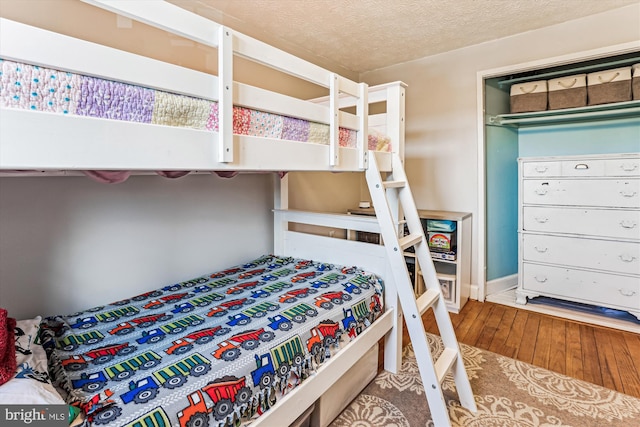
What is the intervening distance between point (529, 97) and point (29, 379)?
140 inches

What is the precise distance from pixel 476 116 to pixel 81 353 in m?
3.19

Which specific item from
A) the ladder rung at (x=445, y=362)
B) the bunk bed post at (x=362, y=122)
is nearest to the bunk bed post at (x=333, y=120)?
the bunk bed post at (x=362, y=122)

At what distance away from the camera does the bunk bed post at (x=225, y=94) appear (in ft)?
3.21

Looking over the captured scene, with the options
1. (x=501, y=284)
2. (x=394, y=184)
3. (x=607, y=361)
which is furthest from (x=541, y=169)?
(x=394, y=184)

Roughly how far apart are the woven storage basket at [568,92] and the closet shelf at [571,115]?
53 mm

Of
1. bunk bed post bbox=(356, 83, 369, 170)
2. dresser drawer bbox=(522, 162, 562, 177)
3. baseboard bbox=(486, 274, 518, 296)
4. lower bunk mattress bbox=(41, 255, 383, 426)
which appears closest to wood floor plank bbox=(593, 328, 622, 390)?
baseboard bbox=(486, 274, 518, 296)

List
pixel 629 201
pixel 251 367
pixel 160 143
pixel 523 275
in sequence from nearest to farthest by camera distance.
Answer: pixel 160 143
pixel 251 367
pixel 629 201
pixel 523 275

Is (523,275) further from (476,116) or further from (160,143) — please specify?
(160,143)

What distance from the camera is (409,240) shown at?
5.62ft

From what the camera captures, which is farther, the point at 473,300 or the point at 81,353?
the point at 473,300

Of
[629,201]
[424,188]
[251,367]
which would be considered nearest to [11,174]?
[251,367]

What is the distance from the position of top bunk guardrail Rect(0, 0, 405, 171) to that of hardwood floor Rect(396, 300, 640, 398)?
6.14 feet

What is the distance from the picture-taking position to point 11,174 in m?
Answer: 1.36

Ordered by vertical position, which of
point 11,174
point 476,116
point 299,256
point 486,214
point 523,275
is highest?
point 476,116
